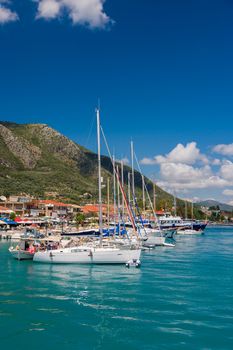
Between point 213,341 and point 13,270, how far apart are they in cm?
2916

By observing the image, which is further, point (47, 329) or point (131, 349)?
point (47, 329)

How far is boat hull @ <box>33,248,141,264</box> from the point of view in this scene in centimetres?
4550

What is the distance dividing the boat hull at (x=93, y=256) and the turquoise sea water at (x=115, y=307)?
98 cm

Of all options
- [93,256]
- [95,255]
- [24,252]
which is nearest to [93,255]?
[93,256]

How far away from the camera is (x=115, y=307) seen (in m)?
27.8

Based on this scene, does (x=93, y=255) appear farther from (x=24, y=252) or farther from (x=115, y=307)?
(x=115, y=307)

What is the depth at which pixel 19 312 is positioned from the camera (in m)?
26.4

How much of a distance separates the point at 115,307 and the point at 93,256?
17.9m

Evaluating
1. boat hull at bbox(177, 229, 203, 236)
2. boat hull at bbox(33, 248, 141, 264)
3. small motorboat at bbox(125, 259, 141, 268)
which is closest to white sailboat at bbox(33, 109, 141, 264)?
boat hull at bbox(33, 248, 141, 264)

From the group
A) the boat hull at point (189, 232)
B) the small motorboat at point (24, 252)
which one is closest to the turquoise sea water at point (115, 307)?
the small motorboat at point (24, 252)

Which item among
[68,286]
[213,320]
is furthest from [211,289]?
[68,286]

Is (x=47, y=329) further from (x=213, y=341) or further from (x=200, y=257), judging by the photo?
(x=200, y=257)

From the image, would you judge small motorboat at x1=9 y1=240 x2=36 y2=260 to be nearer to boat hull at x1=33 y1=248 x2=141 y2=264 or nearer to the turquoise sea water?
the turquoise sea water

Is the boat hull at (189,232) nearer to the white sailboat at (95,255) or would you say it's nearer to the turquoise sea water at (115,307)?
the turquoise sea water at (115,307)
